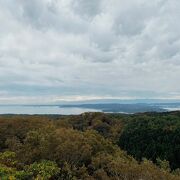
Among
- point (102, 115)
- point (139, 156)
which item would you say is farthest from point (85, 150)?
point (102, 115)

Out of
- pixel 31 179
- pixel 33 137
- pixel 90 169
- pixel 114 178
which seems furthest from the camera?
pixel 33 137

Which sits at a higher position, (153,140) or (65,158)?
(65,158)

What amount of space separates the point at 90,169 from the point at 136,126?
2040 inches

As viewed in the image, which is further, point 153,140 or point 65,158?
point 153,140

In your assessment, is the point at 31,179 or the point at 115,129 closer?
the point at 31,179

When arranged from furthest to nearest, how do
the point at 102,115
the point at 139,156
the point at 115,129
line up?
the point at 102,115 → the point at 115,129 → the point at 139,156

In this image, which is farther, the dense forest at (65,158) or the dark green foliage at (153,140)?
the dark green foliage at (153,140)

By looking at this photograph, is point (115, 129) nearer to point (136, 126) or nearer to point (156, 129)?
point (136, 126)

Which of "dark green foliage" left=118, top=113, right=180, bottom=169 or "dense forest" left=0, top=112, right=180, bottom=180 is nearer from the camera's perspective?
"dense forest" left=0, top=112, right=180, bottom=180

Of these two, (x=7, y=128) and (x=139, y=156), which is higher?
(x=7, y=128)

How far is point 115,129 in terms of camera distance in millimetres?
79938

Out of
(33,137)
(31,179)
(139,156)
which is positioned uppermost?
(33,137)

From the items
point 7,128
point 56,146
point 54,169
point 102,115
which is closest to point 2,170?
point 54,169

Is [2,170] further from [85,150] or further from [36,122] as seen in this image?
[36,122]
